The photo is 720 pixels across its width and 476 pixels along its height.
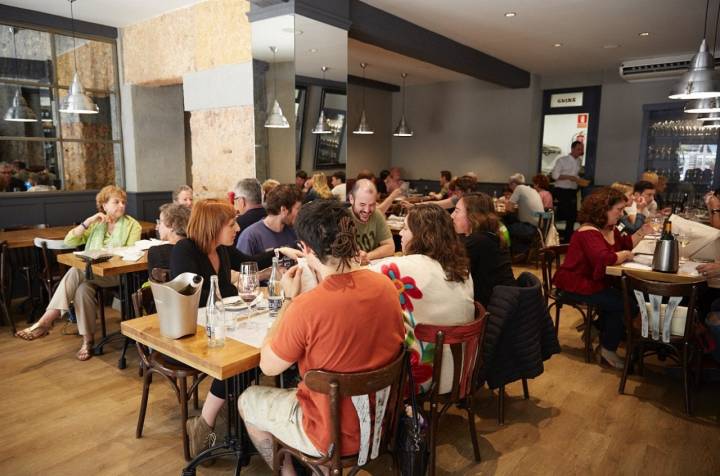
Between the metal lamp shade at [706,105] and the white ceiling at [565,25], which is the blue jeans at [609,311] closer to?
the metal lamp shade at [706,105]

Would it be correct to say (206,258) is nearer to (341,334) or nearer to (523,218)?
(341,334)

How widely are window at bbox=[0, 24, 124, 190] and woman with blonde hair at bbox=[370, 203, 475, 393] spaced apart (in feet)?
17.6

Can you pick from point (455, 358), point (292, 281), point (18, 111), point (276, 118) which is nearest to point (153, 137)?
point (18, 111)

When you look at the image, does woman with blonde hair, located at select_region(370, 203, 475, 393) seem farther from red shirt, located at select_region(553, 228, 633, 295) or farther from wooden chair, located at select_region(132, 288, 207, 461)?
red shirt, located at select_region(553, 228, 633, 295)

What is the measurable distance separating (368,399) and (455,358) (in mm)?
648

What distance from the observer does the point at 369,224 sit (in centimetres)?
416

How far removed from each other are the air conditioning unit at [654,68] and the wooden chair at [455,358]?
6993 millimetres

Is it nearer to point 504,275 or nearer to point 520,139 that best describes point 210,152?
point 504,275

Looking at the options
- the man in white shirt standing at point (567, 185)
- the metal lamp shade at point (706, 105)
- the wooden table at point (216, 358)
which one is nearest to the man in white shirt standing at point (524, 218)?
the man in white shirt standing at point (567, 185)

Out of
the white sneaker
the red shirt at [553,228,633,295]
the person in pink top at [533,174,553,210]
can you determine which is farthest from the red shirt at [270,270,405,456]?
the person in pink top at [533,174,553,210]

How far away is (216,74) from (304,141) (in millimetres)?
1082

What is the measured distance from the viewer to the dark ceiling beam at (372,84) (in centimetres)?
1019

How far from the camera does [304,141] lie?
5246mm

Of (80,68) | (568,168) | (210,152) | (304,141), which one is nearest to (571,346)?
(304,141)
